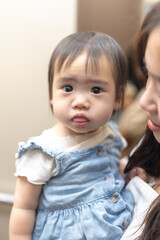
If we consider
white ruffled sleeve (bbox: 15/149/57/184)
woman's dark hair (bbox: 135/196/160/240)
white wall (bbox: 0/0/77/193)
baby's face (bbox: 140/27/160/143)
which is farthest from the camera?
white wall (bbox: 0/0/77/193)

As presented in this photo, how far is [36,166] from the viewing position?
0.74 meters

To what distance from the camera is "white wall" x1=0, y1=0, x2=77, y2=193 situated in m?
1.05

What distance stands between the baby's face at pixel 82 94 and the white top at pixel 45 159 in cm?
3

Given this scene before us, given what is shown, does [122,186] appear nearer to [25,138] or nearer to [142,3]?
[25,138]

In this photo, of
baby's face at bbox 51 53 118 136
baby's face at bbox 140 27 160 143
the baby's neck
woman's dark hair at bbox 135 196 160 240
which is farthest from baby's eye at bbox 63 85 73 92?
woman's dark hair at bbox 135 196 160 240

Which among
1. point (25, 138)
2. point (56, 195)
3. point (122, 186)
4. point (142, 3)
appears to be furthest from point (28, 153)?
point (142, 3)

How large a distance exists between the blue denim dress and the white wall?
1.29 feet

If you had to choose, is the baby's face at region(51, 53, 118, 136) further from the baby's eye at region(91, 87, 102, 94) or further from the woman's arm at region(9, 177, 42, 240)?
the woman's arm at region(9, 177, 42, 240)

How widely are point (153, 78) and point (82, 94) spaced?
237 mm

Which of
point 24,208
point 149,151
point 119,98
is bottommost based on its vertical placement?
point 24,208

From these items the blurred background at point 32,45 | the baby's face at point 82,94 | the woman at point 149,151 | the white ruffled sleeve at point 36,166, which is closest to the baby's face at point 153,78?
the woman at point 149,151

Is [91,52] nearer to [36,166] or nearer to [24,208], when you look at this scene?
[36,166]

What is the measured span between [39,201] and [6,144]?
0.43 m

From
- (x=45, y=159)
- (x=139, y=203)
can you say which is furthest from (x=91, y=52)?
(x=139, y=203)
